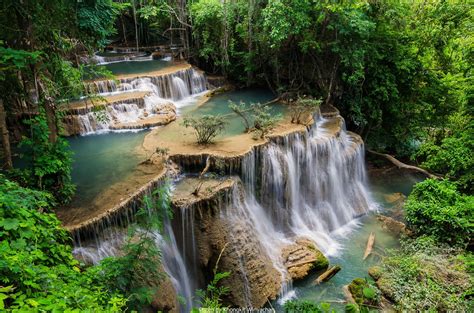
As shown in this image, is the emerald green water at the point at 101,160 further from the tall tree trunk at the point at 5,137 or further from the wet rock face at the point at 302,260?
the wet rock face at the point at 302,260

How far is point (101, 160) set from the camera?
376 inches

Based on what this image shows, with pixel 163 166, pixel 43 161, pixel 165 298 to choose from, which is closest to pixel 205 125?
pixel 163 166

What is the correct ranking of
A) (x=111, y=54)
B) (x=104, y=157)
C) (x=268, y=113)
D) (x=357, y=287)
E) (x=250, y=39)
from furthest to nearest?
(x=111, y=54) < (x=250, y=39) < (x=268, y=113) < (x=104, y=157) < (x=357, y=287)

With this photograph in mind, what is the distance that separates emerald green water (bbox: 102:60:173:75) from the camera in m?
17.0

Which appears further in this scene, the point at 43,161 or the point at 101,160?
the point at 101,160

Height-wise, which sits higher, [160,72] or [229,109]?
[160,72]

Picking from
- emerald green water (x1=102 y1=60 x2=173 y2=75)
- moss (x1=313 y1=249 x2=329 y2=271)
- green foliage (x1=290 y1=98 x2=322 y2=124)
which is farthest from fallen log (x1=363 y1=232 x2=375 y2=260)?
emerald green water (x1=102 y1=60 x2=173 y2=75)

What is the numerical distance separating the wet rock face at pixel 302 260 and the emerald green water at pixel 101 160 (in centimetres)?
457

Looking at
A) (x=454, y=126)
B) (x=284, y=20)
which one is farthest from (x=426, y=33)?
(x=284, y=20)

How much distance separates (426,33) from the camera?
14070mm

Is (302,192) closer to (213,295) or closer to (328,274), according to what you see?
(328,274)

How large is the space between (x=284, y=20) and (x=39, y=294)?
11474 mm

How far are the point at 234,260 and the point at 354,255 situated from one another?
3.82 metres

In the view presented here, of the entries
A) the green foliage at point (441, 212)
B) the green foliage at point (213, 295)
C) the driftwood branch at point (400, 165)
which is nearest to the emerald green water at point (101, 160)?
the green foliage at point (213, 295)
